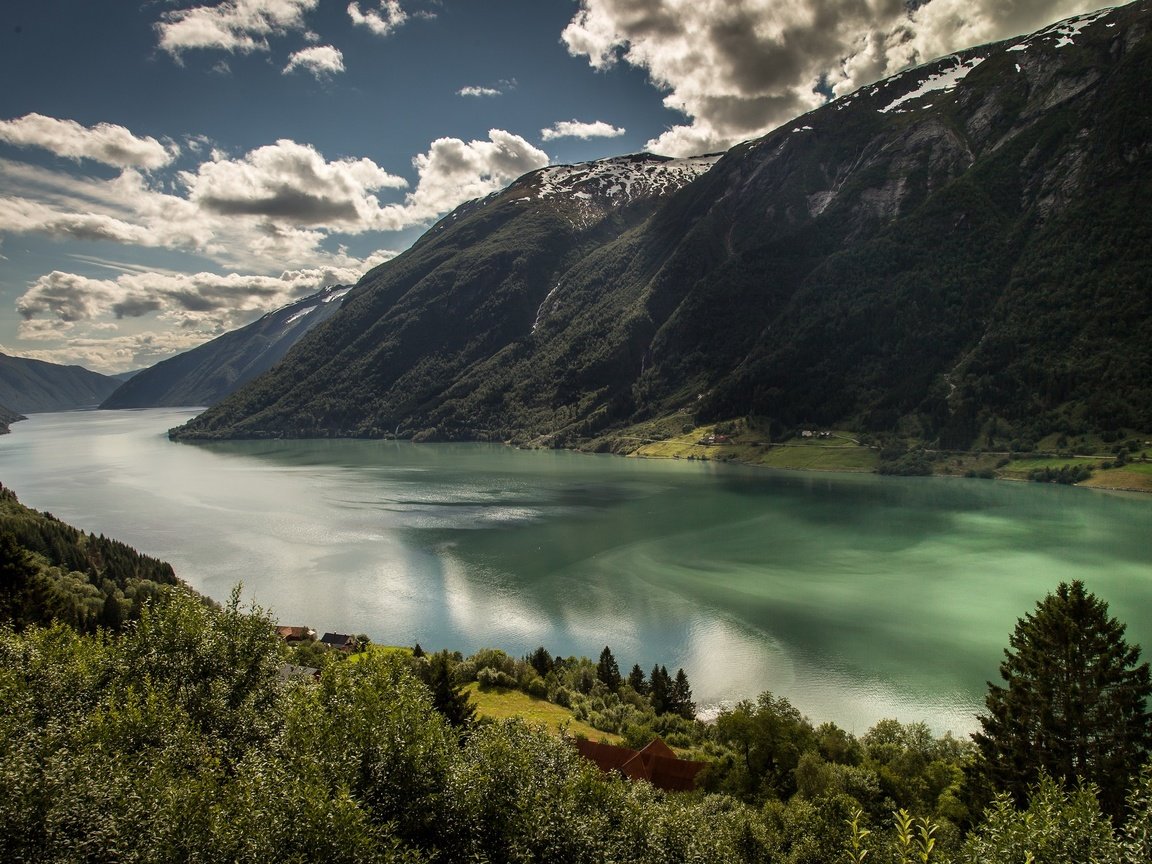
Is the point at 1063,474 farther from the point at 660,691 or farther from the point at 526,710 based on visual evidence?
the point at 526,710

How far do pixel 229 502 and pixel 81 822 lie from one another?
13014cm

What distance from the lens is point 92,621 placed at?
51.8 meters

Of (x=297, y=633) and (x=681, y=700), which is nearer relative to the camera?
(x=681, y=700)

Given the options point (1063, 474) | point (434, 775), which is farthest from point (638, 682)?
point (1063, 474)

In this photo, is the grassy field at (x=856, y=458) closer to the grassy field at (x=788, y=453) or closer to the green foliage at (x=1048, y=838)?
the grassy field at (x=788, y=453)

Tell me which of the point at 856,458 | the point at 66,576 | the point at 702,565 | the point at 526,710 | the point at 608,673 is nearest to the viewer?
the point at 526,710

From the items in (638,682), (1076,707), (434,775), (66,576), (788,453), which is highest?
(788,453)

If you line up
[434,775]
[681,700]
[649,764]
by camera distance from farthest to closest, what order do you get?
[681,700] < [649,764] < [434,775]

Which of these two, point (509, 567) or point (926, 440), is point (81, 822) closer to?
point (509, 567)

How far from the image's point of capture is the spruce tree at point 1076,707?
23156 millimetres

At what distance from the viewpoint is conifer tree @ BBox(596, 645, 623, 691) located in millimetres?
47281

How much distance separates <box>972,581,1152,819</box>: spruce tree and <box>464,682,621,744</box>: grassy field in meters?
20.8

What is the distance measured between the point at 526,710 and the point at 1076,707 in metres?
29.4

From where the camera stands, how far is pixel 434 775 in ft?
56.5
